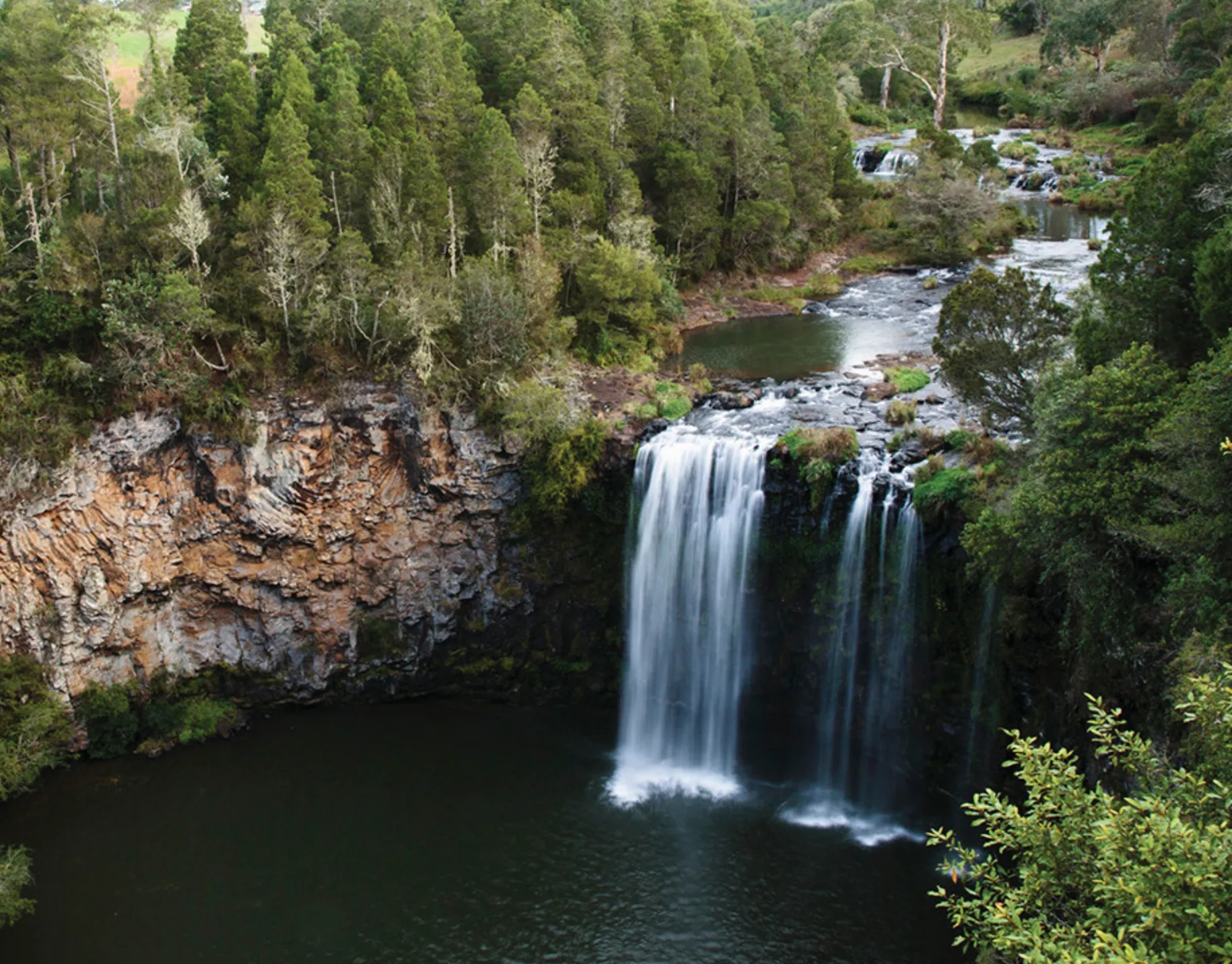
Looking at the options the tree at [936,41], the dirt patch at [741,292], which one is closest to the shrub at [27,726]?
the dirt patch at [741,292]

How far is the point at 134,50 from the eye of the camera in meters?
77.1

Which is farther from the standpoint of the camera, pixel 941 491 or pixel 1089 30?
pixel 1089 30

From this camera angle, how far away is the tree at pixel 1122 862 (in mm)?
11633

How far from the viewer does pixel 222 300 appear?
36500mm

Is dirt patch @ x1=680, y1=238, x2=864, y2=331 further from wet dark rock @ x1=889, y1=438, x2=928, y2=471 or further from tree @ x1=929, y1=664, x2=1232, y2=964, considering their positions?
tree @ x1=929, y1=664, x2=1232, y2=964

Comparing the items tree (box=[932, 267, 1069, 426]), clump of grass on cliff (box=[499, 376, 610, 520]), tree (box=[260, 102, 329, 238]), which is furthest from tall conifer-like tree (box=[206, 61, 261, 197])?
tree (box=[932, 267, 1069, 426])

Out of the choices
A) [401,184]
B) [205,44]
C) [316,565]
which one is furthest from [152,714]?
[205,44]

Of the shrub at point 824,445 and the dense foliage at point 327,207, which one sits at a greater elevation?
the dense foliage at point 327,207

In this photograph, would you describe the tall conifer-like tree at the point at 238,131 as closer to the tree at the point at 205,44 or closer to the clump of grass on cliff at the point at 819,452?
the tree at the point at 205,44

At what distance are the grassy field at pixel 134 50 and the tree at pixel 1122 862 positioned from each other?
54.8m

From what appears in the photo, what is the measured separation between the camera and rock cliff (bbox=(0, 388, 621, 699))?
109ft

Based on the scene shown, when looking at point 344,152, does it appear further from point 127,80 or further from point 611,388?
point 127,80

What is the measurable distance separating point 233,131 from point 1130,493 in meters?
35.1

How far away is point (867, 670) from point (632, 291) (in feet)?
68.7
